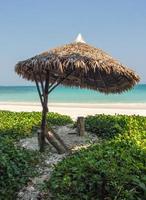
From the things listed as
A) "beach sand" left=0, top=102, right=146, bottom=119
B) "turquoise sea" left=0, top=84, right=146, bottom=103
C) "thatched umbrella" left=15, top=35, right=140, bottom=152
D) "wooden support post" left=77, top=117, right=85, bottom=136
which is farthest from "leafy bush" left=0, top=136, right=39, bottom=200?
"turquoise sea" left=0, top=84, right=146, bottom=103

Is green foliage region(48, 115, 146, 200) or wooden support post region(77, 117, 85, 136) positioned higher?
wooden support post region(77, 117, 85, 136)

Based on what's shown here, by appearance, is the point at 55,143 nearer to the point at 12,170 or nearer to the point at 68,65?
the point at 68,65

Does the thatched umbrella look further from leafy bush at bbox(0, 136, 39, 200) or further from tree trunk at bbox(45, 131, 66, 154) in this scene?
leafy bush at bbox(0, 136, 39, 200)

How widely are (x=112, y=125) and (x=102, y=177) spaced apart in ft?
19.5

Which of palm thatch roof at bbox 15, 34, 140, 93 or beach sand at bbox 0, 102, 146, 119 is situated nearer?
palm thatch roof at bbox 15, 34, 140, 93

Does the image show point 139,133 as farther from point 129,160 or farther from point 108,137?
point 129,160

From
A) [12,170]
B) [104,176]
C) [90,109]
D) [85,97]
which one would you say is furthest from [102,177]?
[85,97]

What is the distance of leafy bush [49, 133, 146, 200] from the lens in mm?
7402

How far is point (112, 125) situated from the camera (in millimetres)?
13586

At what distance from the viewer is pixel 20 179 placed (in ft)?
28.2

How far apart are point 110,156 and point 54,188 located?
50.7 inches

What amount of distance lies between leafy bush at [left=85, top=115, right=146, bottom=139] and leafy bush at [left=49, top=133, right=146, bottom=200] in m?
4.20

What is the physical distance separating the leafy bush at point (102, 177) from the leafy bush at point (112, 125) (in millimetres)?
4198

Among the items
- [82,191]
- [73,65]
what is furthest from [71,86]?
[82,191]
